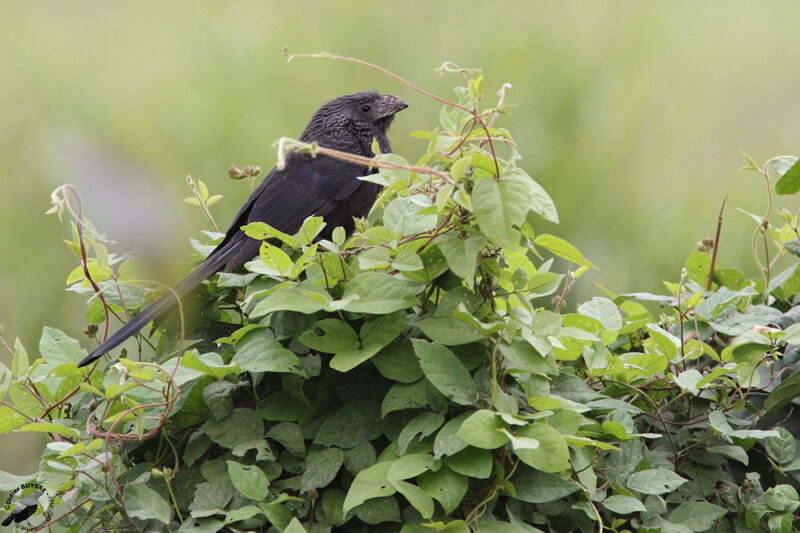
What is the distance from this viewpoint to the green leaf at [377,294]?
75 cm

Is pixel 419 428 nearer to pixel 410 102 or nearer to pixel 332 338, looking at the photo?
pixel 332 338

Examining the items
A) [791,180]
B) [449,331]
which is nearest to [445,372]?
[449,331]

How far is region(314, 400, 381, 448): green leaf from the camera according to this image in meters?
0.79

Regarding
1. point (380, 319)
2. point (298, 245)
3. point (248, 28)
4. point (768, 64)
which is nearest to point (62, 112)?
point (248, 28)

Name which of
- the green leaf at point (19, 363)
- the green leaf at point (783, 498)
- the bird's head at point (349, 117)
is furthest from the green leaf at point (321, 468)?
the bird's head at point (349, 117)

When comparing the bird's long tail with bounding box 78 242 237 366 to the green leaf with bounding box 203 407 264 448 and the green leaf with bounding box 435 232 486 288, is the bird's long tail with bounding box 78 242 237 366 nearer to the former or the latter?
the green leaf with bounding box 203 407 264 448

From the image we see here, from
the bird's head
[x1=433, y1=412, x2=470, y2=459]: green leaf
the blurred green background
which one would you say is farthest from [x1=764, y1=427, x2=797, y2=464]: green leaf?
the bird's head

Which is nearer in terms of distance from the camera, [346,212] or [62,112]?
[346,212]

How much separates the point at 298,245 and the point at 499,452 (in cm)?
33

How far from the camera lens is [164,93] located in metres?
2.26

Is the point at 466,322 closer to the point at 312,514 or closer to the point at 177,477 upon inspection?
the point at 312,514

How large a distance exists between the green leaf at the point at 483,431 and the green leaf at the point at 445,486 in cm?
5

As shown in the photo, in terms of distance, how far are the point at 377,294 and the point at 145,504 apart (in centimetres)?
32

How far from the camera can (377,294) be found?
769 mm
